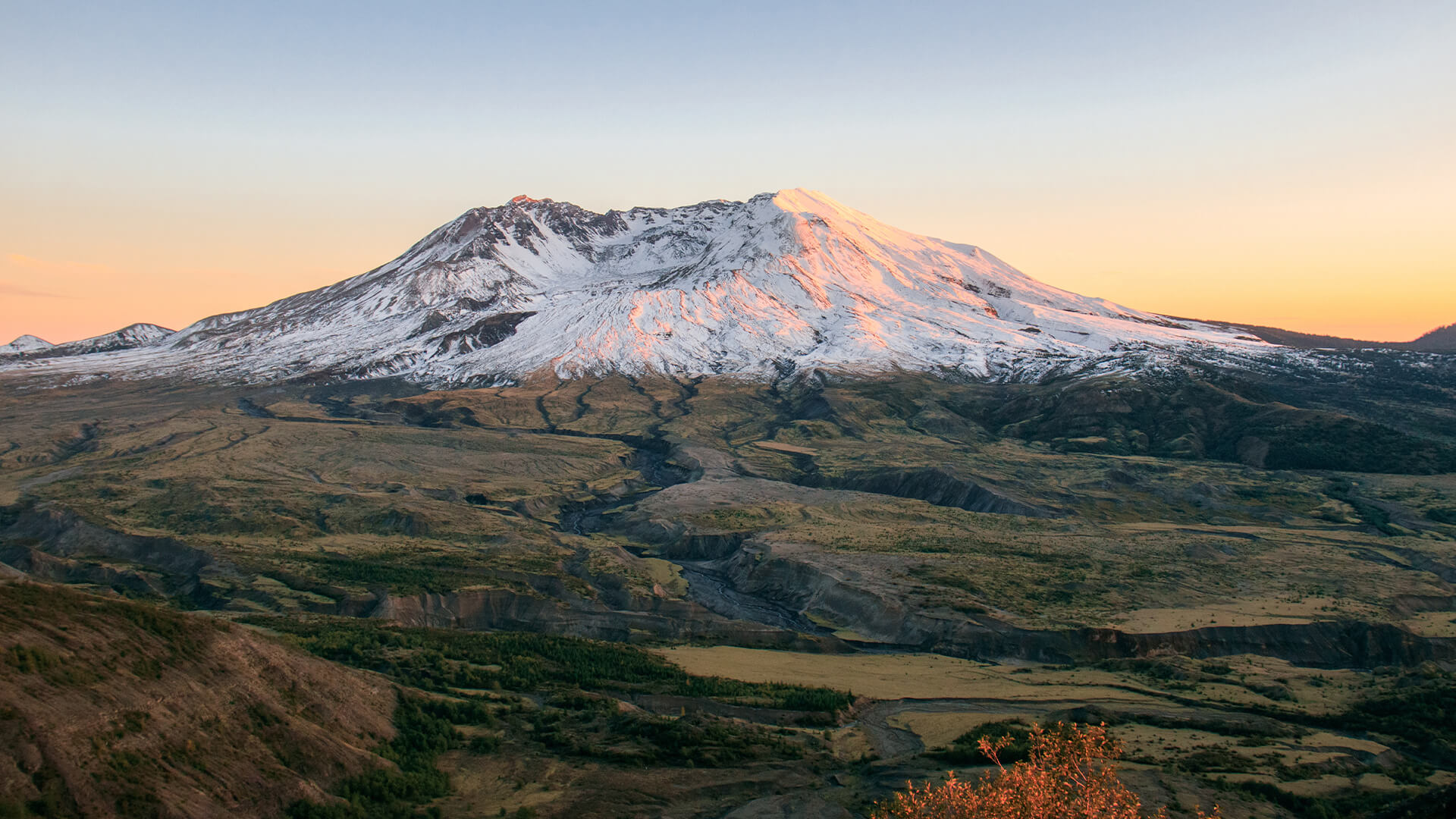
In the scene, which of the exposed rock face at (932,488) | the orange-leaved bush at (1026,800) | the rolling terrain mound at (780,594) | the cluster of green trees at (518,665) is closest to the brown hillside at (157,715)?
the rolling terrain mound at (780,594)

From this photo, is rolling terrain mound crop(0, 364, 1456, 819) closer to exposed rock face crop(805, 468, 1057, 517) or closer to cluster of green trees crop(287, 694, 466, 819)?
cluster of green trees crop(287, 694, 466, 819)

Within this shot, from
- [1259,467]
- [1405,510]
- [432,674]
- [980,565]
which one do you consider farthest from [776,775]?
[1259,467]

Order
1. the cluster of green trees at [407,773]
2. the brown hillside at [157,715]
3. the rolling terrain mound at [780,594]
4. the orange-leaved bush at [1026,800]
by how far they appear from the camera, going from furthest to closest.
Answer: the rolling terrain mound at [780,594]
the cluster of green trees at [407,773]
the brown hillside at [157,715]
the orange-leaved bush at [1026,800]

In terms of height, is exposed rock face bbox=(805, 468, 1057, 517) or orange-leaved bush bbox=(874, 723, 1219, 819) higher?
orange-leaved bush bbox=(874, 723, 1219, 819)

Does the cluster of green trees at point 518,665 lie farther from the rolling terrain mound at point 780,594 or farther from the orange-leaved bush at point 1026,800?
the orange-leaved bush at point 1026,800

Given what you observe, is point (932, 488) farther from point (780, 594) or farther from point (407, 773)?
point (407, 773)

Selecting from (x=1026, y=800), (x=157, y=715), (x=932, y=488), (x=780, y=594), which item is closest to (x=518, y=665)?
(x=157, y=715)

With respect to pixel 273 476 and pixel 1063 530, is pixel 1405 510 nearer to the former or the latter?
pixel 1063 530

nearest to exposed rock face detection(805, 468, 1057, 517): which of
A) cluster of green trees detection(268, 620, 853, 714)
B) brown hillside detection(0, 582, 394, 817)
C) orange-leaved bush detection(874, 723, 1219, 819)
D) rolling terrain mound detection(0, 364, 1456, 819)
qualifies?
rolling terrain mound detection(0, 364, 1456, 819)
